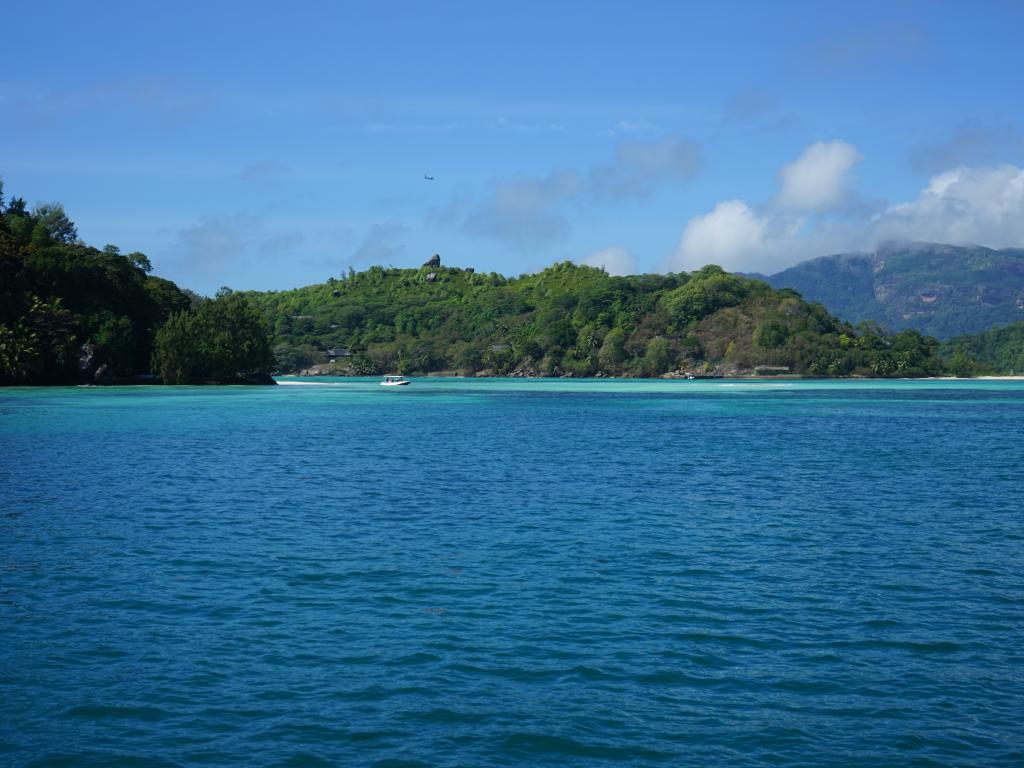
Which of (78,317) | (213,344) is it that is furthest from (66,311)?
(213,344)

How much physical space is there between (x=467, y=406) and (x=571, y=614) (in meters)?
86.2

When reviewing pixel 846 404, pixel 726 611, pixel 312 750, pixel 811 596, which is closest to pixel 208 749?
pixel 312 750

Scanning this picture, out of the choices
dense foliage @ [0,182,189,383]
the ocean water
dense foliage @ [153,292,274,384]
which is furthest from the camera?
dense foliage @ [153,292,274,384]

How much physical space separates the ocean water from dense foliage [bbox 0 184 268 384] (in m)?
86.8

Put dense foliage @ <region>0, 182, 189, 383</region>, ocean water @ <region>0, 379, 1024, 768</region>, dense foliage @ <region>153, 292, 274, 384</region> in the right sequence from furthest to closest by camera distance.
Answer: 1. dense foliage @ <region>153, 292, 274, 384</region>
2. dense foliage @ <region>0, 182, 189, 383</region>
3. ocean water @ <region>0, 379, 1024, 768</region>

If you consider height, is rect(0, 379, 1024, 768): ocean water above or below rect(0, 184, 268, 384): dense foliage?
below

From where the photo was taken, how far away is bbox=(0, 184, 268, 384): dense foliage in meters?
116

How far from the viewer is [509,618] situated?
16.5m

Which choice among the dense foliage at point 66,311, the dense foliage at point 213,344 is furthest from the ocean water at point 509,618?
the dense foliage at point 213,344

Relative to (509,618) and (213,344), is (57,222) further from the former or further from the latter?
(509,618)

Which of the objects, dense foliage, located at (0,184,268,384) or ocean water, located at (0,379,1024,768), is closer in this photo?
ocean water, located at (0,379,1024,768)

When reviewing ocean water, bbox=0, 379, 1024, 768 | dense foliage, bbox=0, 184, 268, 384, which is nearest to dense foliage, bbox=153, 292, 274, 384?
dense foliage, bbox=0, 184, 268, 384

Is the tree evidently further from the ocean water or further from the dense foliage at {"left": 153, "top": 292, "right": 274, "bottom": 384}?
the ocean water

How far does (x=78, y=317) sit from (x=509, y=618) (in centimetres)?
11886
